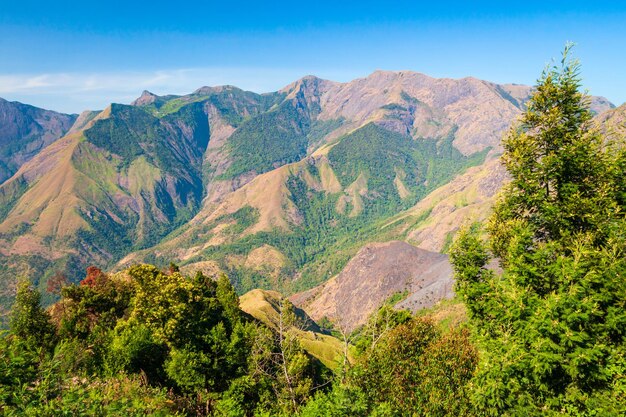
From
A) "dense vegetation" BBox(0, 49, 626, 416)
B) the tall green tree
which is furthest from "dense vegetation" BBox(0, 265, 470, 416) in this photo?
the tall green tree

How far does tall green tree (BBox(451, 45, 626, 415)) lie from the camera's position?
15617 millimetres

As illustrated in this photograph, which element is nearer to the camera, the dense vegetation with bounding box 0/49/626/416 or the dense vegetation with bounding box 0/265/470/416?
the dense vegetation with bounding box 0/49/626/416

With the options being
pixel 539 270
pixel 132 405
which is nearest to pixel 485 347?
pixel 539 270

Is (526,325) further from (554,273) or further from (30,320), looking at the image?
(30,320)

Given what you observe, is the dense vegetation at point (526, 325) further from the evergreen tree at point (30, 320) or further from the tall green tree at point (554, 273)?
the evergreen tree at point (30, 320)

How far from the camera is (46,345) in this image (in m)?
51.6

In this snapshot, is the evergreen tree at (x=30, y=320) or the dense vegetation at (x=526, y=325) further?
the evergreen tree at (x=30, y=320)

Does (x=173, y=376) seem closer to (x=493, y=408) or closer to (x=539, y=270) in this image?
(x=493, y=408)

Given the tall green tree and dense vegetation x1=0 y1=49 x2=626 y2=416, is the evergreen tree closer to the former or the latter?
dense vegetation x1=0 y1=49 x2=626 y2=416

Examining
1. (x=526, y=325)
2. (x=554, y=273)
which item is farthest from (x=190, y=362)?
(x=554, y=273)

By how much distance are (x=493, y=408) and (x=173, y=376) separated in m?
40.4

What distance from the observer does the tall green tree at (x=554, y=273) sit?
15.6 meters

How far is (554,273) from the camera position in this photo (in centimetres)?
1717

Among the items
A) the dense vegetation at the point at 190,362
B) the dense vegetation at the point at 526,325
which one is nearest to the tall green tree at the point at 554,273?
the dense vegetation at the point at 526,325
